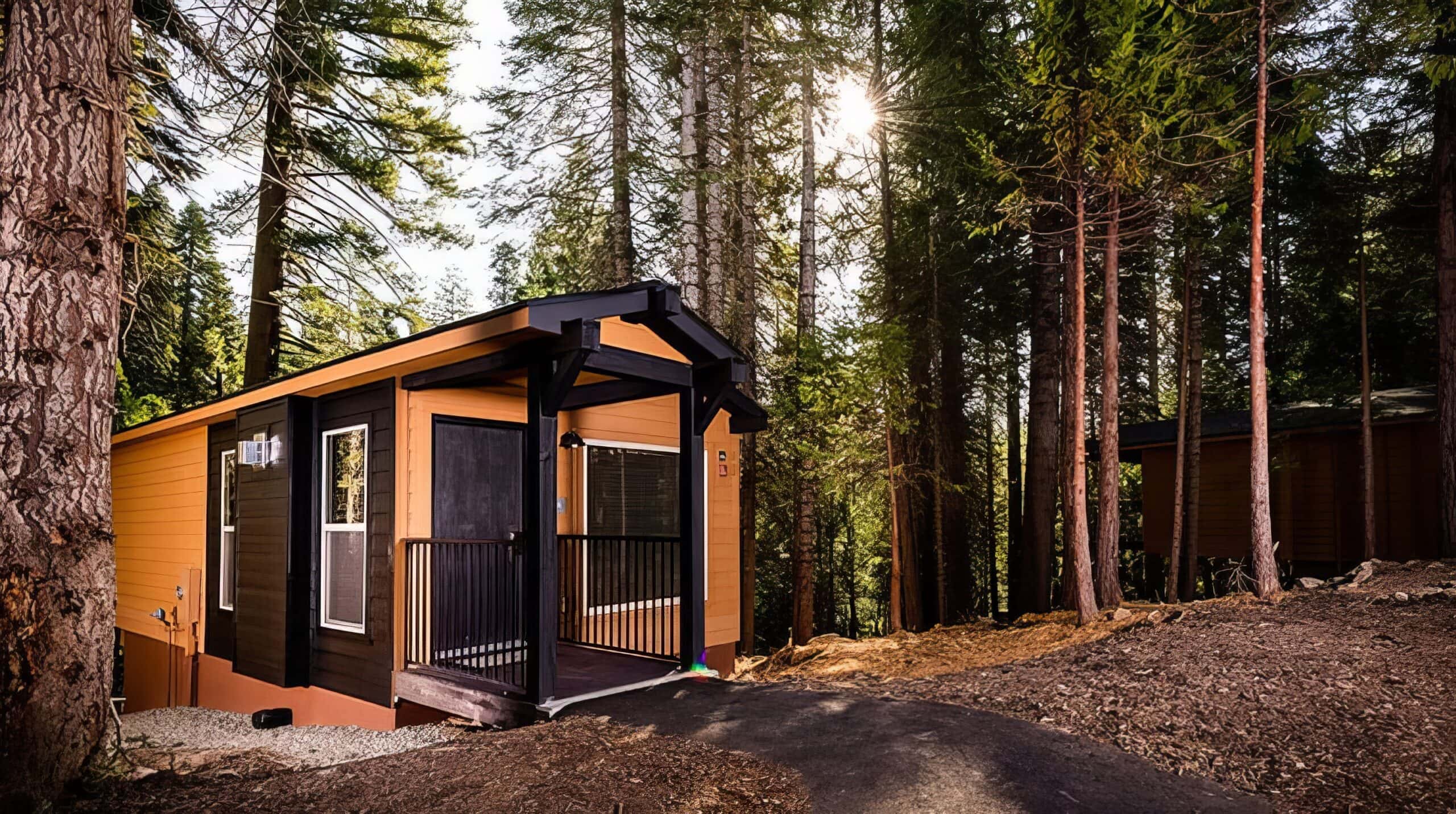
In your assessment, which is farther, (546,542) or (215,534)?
(215,534)

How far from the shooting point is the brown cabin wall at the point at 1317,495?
41.8 ft

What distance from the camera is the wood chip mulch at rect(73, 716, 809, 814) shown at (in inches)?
139

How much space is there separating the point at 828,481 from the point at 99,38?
382 inches

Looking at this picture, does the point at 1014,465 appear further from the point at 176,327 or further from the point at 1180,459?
the point at 176,327

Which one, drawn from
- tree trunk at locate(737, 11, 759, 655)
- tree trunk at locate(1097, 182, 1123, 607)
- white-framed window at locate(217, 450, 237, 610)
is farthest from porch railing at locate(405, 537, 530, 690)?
tree trunk at locate(1097, 182, 1123, 607)

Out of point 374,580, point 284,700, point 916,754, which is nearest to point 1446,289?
point 916,754

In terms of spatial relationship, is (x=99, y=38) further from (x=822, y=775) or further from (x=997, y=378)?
(x=997, y=378)

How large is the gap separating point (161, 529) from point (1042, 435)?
12.7m

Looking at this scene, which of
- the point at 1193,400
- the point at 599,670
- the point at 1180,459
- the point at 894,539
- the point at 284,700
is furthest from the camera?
the point at 1180,459

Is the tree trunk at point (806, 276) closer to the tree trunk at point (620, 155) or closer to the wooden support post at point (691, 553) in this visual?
the tree trunk at point (620, 155)

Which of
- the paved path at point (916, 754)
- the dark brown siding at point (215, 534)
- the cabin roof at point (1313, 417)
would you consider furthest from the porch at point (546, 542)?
the cabin roof at point (1313, 417)

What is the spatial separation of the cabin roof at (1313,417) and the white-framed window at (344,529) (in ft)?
32.6

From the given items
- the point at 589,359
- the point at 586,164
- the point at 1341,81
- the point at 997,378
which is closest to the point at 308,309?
the point at 586,164

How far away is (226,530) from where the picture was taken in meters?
9.12
